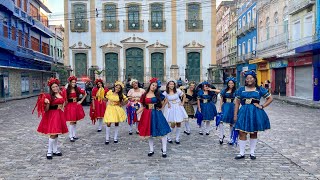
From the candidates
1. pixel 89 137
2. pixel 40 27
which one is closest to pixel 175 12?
pixel 40 27

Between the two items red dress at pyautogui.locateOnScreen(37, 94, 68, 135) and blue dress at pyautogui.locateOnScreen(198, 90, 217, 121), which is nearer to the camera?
red dress at pyautogui.locateOnScreen(37, 94, 68, 135)

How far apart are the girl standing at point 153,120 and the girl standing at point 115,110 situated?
1328 millimetres

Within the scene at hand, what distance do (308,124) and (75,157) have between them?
8429 mm

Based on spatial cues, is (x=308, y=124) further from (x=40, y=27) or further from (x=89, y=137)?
(x=40, y=27)

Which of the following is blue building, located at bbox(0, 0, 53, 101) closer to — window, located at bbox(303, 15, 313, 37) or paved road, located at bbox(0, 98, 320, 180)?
paved road, located at bbox(0, 98, 320, 180)

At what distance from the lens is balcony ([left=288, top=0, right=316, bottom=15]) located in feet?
66.9

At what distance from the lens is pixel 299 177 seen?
213 inches

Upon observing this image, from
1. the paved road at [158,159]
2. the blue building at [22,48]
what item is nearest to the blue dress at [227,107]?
the paved road at [158,159]

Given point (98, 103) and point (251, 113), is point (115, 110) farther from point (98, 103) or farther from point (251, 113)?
point (251, 113)

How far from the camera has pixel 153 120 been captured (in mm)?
6734

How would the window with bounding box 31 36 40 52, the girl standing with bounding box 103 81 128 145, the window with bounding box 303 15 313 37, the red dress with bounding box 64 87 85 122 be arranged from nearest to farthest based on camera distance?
1. the girl standing with bounding box 103 81 128 145
2. the red dress with bounding box 64 87 85 122
3. the window with bounding box 303 15 313 37
4. the window with bounding box 31 36 40 52

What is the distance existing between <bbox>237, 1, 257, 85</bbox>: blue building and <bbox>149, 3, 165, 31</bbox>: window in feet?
30.3

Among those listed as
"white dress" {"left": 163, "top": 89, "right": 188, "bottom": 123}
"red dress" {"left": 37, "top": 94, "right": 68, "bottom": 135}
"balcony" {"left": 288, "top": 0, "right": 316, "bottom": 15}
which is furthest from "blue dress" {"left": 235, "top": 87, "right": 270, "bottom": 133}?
"balcony" {"left": 288, "top": 0, "right": 316, "bottom": 15}

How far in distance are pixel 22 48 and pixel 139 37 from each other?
10.7 meters
